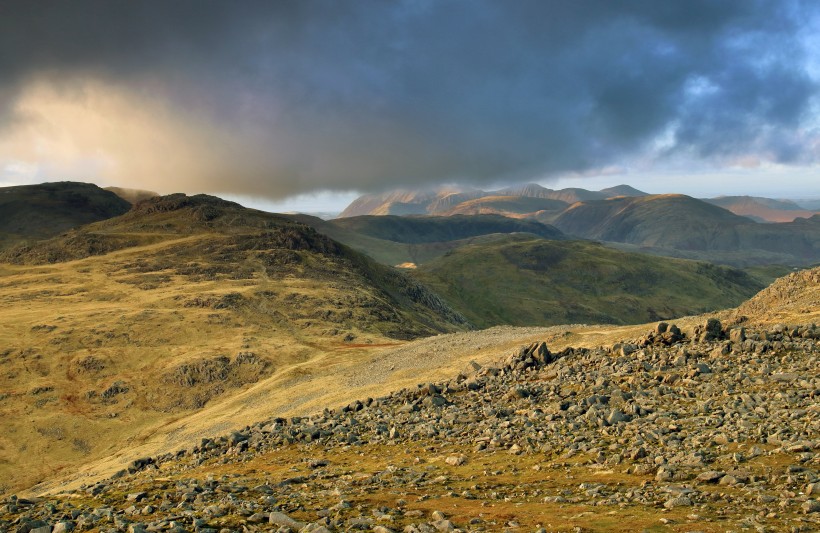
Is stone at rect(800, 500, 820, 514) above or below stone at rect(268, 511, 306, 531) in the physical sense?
above

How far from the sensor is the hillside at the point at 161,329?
84.5 metres

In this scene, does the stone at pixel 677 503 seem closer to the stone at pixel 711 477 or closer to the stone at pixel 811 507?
the stone at pixel 711 477

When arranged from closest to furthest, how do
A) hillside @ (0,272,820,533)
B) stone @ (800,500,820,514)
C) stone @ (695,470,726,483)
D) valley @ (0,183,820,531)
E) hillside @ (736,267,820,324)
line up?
stone @ (800,500,820,514), hillside @ (0,272,820,533), valley @ (0,183,820,531), stone @ (695,470,726,483), hillside @ (736,267,820,324)

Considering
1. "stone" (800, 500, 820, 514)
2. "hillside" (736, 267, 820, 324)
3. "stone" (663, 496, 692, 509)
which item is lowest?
"stone" (663, 496, 692, 509)

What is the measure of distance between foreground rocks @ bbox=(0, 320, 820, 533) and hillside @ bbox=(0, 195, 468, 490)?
1486 inches

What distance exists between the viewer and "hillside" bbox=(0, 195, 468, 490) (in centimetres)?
8450

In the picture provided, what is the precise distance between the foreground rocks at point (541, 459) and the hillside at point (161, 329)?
37736 millimetres

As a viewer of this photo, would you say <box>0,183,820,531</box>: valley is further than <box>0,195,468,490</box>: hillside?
No

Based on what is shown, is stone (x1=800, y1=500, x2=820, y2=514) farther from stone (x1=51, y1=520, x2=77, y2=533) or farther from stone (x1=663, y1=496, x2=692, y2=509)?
stone (x1=51, y1=520, x2=77, y2=533)

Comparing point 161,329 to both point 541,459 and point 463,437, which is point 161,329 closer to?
point 463,437

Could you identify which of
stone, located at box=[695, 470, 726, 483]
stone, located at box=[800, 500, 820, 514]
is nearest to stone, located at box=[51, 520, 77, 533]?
stone, located at box=[695, 470, 726, 483]

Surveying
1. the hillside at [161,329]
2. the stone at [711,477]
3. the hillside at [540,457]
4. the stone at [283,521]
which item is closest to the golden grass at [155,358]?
the hillside at [161,329]

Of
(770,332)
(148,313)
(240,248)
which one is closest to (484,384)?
(770,332)

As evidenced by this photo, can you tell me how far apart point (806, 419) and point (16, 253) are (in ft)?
730
